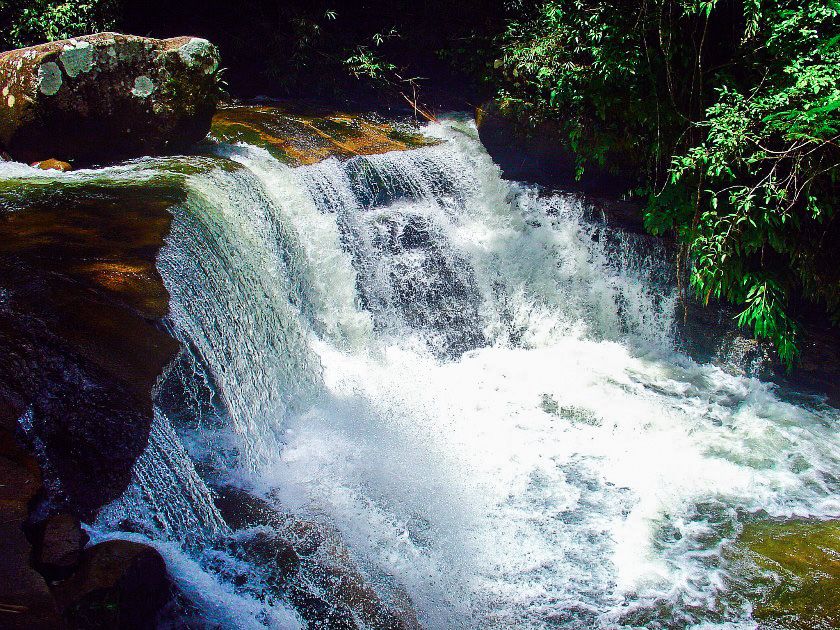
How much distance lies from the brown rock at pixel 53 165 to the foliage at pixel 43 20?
2.93 metres

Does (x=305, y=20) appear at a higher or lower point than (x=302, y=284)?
higher

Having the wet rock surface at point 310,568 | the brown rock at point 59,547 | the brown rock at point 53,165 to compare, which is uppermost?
the brown rock at point 53,165

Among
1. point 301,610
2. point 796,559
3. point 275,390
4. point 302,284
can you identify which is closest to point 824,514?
point 796,559

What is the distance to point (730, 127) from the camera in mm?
5250

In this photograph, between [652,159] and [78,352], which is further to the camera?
[652,159]

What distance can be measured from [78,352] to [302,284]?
128 inches

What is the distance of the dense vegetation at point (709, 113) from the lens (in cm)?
511

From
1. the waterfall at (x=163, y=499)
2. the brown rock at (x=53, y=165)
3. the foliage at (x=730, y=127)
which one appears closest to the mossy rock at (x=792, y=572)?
the foliage at (x=730, y=127)

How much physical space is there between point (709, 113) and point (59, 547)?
18.4ft

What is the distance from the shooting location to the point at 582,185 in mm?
7535

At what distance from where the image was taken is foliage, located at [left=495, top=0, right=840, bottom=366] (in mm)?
5078

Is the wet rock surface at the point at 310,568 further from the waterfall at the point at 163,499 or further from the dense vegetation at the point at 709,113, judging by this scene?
the dense vegetation at the point at 709,113

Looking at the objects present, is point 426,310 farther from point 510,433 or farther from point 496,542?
point 496,542

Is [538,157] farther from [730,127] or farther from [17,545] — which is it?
[17,545]
